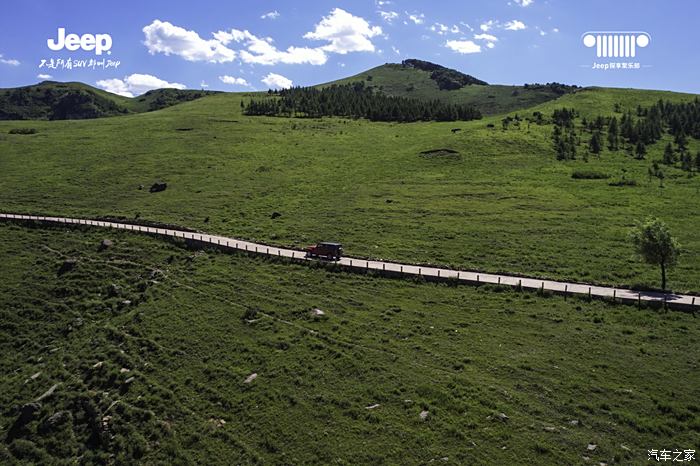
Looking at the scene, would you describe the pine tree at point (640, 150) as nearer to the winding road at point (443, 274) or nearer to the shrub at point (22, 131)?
the winding road at point (443, 274)

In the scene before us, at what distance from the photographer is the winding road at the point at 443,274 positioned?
3875 cm

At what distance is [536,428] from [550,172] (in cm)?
7295

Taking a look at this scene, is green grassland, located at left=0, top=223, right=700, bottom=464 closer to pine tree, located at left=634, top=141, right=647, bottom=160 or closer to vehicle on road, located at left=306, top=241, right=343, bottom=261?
vehicle on road, located at left=306, top=241, right=343, bottom=261

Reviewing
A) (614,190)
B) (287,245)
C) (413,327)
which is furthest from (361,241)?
(614,190)

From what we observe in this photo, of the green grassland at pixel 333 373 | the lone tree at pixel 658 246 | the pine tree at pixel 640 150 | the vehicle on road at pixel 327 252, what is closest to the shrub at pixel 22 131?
the green grassland at pixel 333 373

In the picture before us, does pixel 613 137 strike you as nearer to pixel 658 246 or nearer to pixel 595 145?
pixel 595 145

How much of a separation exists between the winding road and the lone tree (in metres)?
3.17

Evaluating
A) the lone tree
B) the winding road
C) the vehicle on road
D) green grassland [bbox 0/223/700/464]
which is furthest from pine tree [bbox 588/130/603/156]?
the vehicle on road

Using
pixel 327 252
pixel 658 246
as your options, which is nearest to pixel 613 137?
pixel 658 246

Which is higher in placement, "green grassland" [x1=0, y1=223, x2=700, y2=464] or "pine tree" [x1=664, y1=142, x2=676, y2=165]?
"pine tree" [x1=664, y1=142, x2=676, y2=165]

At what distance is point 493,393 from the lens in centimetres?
2764

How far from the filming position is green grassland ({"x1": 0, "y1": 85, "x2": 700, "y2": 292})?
53219mm

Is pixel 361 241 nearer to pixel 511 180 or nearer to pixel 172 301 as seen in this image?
pixel 172 301

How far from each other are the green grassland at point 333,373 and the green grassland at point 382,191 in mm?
11682
